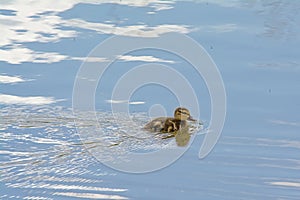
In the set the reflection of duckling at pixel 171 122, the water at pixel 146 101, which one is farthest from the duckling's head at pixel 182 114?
the water at pixel 146 101

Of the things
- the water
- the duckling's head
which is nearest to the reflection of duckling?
the duckling's head

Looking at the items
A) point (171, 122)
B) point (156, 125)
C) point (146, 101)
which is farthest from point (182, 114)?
point (146, 101)

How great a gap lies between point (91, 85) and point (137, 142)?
2.91 feet

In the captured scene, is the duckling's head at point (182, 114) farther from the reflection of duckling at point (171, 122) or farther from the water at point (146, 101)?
the water at point (146, 101)

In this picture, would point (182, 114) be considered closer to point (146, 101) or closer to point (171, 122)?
point (171, 122)

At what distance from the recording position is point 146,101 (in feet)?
25.6

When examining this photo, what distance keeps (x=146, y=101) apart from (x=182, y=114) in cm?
33

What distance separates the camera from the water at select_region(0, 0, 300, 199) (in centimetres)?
637

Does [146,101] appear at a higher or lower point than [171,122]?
higher

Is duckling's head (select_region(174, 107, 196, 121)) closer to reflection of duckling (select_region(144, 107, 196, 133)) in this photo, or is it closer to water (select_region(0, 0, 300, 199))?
reflection of duckling (select_region(144, 107, 196, 133))

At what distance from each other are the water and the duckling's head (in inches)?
4.9

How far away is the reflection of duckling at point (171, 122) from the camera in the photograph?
7551 mm

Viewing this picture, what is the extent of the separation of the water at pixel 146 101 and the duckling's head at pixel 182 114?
0.12m

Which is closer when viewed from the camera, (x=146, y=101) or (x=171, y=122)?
(x=171, y=122)
